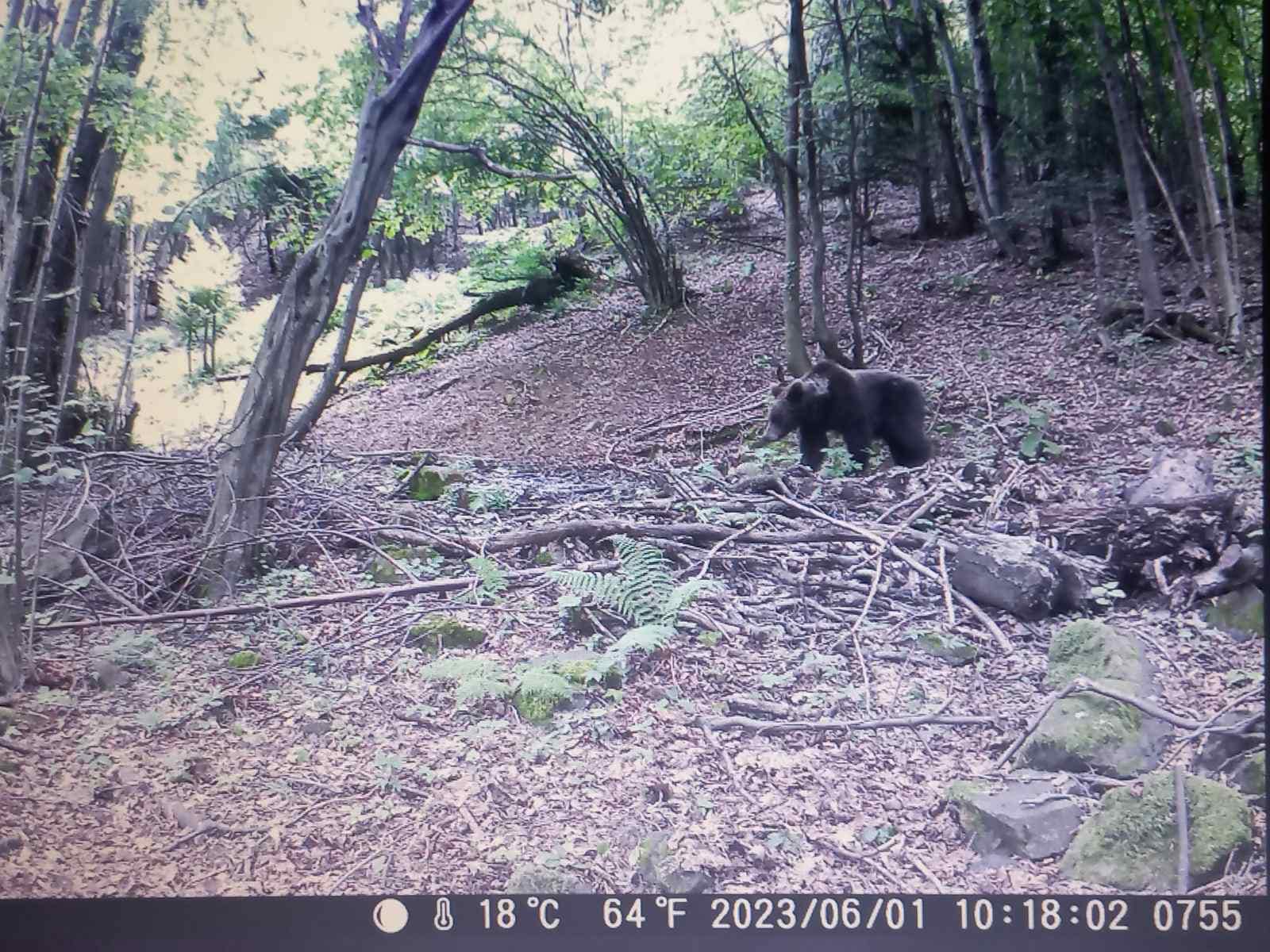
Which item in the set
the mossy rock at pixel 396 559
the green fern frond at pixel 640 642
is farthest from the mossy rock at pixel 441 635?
the green fern frond at pixel 640 642

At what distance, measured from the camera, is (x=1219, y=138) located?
58.4 inches

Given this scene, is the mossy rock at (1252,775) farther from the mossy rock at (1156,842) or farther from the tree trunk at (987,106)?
the tree trunk at (987,106)

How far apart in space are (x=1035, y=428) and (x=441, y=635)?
130cm

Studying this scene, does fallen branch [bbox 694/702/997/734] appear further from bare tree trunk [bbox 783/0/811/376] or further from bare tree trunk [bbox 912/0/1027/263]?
bare tree trunk [bbox 912/0/1027/263]

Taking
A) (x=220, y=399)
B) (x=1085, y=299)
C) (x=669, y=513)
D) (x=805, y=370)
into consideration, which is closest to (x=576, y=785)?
(x=669, y=513)

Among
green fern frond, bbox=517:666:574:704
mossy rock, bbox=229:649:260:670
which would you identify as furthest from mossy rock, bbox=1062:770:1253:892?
mossy rock, bbox=229:649:260:670

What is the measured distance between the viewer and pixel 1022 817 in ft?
4.12

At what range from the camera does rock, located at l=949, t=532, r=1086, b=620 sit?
1.46m

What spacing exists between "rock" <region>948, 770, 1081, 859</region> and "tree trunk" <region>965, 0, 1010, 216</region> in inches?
46.0

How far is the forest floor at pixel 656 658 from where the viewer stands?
1.34m

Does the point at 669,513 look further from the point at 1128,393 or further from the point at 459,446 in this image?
the point at 1128,393

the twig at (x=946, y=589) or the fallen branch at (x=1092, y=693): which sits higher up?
the twig at (x=946, y=589)

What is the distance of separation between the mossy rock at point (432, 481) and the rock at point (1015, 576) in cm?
111

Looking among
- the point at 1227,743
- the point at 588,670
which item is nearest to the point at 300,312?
the point at 588,670
